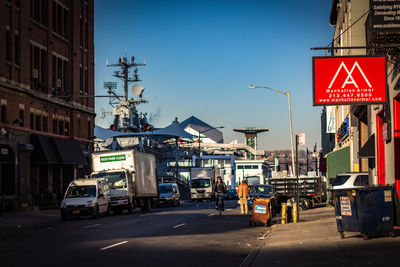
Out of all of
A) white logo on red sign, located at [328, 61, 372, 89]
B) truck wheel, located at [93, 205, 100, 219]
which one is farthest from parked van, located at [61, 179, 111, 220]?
white logo on red sign, located at [328, 61, 372, 89]

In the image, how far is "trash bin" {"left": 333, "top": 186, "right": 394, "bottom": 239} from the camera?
16.1 m

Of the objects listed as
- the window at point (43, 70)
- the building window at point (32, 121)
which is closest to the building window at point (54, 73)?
the window at point (43, 70)

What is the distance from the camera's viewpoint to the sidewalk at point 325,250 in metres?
12.7

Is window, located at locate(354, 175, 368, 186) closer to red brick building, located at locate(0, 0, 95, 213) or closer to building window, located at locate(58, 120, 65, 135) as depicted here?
red brick building, located at locate(0, 0, 95, 213)

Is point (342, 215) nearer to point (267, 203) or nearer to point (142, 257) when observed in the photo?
point (142, 257)

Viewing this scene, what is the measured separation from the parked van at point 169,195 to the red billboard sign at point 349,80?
31.3m

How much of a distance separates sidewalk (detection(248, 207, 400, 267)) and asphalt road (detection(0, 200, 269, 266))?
0.68 m

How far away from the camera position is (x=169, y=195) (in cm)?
4969

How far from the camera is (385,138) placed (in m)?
22.6

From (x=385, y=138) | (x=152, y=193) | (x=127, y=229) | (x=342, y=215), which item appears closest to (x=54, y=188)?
(x=152, y=193)

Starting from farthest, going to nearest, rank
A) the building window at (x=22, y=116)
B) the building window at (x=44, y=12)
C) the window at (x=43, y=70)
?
1. the building window at (x=44, y=12)
2. the window at (x=43, y=70)
3. the building window at (x=22, y=116)

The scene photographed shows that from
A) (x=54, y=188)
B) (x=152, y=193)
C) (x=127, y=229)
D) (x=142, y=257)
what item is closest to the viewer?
(x=142, y=257)

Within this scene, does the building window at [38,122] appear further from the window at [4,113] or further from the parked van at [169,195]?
the parked van at [169,195]

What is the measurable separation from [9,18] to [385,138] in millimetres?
26943
